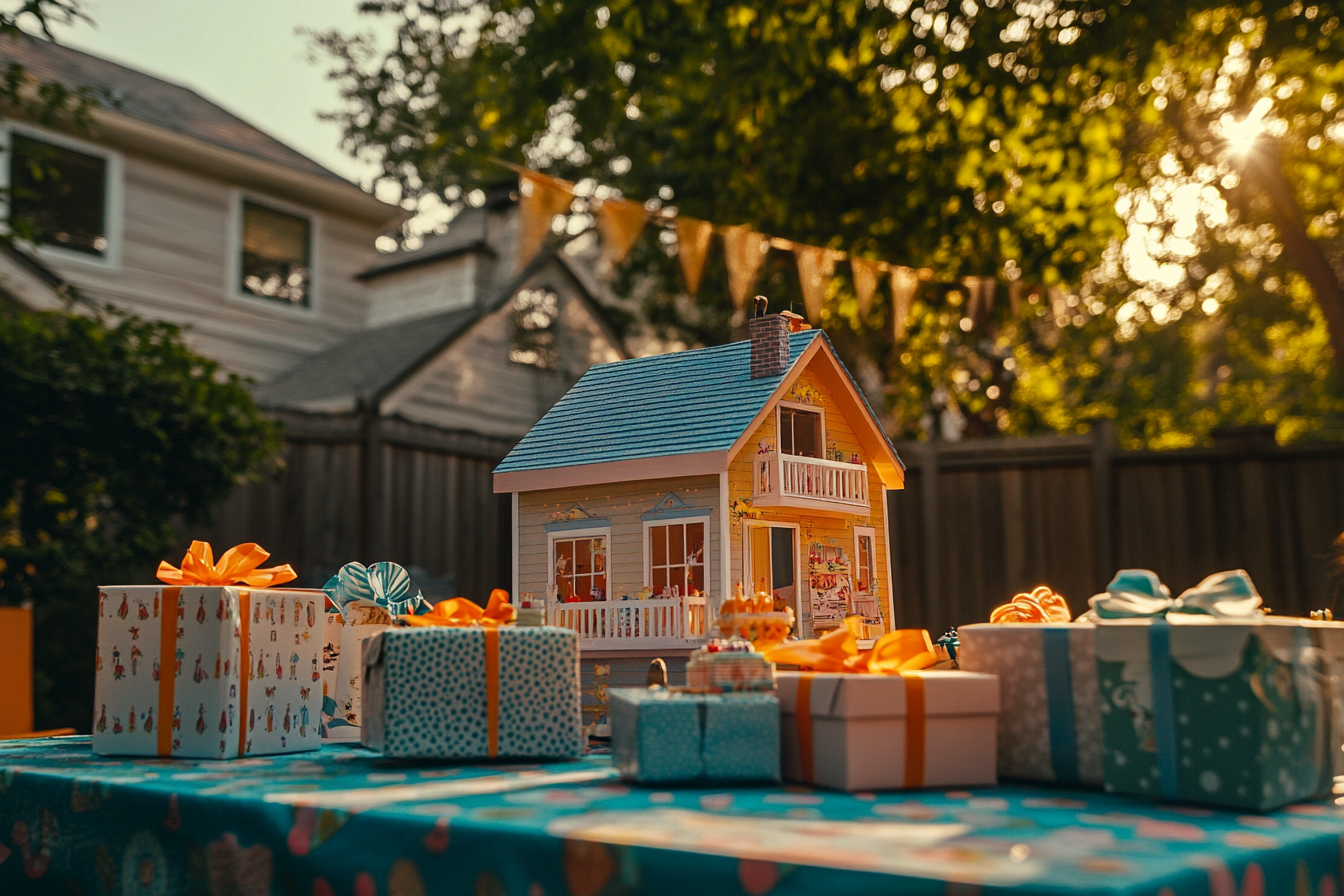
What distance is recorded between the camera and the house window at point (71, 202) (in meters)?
12.5

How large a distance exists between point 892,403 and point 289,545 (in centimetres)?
680

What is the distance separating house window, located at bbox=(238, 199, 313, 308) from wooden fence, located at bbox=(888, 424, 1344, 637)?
9.32 metres

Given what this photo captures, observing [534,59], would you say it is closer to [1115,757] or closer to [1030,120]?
[1030,120]

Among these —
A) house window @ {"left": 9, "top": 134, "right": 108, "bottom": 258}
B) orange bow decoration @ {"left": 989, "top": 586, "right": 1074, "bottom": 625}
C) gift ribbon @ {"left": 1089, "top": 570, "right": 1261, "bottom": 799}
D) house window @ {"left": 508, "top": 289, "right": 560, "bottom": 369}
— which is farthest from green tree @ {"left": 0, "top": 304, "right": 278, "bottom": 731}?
house window @ {"left": 508, "top": 289, "right": 560, "bottom": 369}

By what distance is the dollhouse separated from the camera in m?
2.45

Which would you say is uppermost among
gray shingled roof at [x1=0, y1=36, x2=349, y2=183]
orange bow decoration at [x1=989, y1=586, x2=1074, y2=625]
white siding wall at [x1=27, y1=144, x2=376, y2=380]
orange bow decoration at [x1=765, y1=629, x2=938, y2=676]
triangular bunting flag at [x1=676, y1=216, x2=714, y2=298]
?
gray shingled roof at [x1=0, y1=36, x2=349, y2=183]

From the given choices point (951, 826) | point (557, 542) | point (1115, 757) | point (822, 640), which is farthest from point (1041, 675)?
point (557, 542)

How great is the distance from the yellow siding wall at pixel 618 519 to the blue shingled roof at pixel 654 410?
95mm

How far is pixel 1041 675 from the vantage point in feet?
5.56

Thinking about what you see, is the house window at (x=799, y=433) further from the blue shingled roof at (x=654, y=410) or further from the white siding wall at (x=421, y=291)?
the white siding wall at (x=421, y=291)

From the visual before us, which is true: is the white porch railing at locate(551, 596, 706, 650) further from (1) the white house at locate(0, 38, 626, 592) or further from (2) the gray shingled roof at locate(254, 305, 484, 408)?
(2) the gray shingled roof at locate(254, 305, 484, 408)

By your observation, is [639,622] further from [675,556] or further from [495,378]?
[495,378]

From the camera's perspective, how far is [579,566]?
266 centimetres

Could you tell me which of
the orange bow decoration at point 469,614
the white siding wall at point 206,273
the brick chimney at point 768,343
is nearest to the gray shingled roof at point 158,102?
the white siding wall at point 206,273
